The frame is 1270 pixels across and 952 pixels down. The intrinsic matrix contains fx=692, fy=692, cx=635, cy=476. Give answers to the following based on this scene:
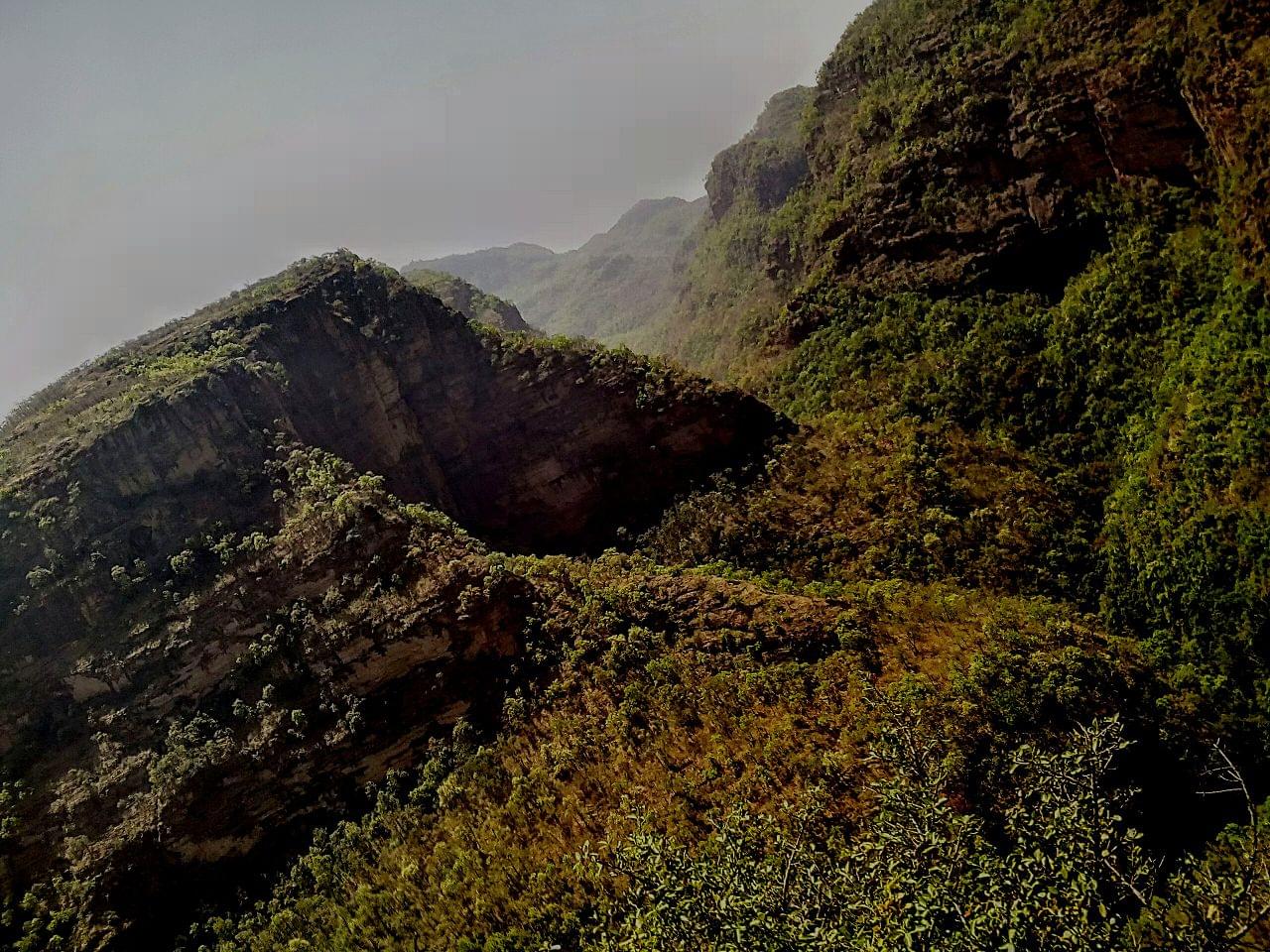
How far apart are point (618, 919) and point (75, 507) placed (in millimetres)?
31201

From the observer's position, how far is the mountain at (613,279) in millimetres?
139000

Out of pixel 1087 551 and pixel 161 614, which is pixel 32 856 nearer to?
pixel 161 614

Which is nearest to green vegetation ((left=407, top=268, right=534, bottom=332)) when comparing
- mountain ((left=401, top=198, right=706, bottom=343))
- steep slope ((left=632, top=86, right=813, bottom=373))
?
steep slope ((left=632, top=86, right=813, bottom=373))

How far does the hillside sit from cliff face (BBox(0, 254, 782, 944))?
0.20 m

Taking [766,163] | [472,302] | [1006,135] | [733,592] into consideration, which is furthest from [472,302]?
[733,592]

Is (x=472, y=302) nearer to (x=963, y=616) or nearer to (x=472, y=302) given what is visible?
(x=472, y=302)

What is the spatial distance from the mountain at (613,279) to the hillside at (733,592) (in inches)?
3213

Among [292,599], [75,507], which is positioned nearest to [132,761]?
[292,599]

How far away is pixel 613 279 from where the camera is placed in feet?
525

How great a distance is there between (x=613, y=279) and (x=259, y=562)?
137 m

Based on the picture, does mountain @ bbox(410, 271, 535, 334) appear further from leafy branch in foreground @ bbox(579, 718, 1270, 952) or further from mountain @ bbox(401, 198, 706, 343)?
leafy branch in foreground @ bbox(579, 718, 1270, 952)

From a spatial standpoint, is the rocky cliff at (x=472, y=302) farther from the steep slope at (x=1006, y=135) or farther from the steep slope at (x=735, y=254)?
the steep slope at (x=1006, y=135)

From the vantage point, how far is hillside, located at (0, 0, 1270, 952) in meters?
20.4

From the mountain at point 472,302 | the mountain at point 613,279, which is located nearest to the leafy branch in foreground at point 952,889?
the mountain at point 472,302
